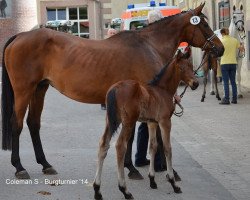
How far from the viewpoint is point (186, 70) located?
6895 mm

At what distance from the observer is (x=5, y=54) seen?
25.5 feet

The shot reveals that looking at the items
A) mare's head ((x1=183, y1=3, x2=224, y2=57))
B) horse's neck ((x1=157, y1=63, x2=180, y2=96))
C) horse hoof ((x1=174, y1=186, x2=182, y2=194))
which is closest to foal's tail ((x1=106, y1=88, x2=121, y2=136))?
horse's neck ((x1=157, y1=63, x2=180, y2=96))

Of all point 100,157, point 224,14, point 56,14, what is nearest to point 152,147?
point 100,157

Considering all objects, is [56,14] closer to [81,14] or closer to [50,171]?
[81,14]

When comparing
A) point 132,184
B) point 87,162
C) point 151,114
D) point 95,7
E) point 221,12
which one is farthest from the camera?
point 95,7

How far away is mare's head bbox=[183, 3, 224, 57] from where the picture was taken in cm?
778

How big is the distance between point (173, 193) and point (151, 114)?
98 centimetres

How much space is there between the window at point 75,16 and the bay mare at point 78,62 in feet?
145

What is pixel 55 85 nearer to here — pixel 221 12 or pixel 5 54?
pixel 5 54

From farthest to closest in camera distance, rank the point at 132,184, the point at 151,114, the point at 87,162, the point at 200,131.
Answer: the point at 200,131, the point at 87,162, the point at 132,184, the point at 151,114

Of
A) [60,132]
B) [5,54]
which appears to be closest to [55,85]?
[5,54]

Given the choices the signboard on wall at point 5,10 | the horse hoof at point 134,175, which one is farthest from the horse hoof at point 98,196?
the signboard on wall at point 5,10

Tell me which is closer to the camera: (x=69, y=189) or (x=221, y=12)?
(x=69, y=189)

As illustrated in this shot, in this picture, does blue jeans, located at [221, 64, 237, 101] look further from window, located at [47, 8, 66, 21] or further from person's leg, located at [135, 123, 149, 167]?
window, located at [47, 8, 66, 21]
